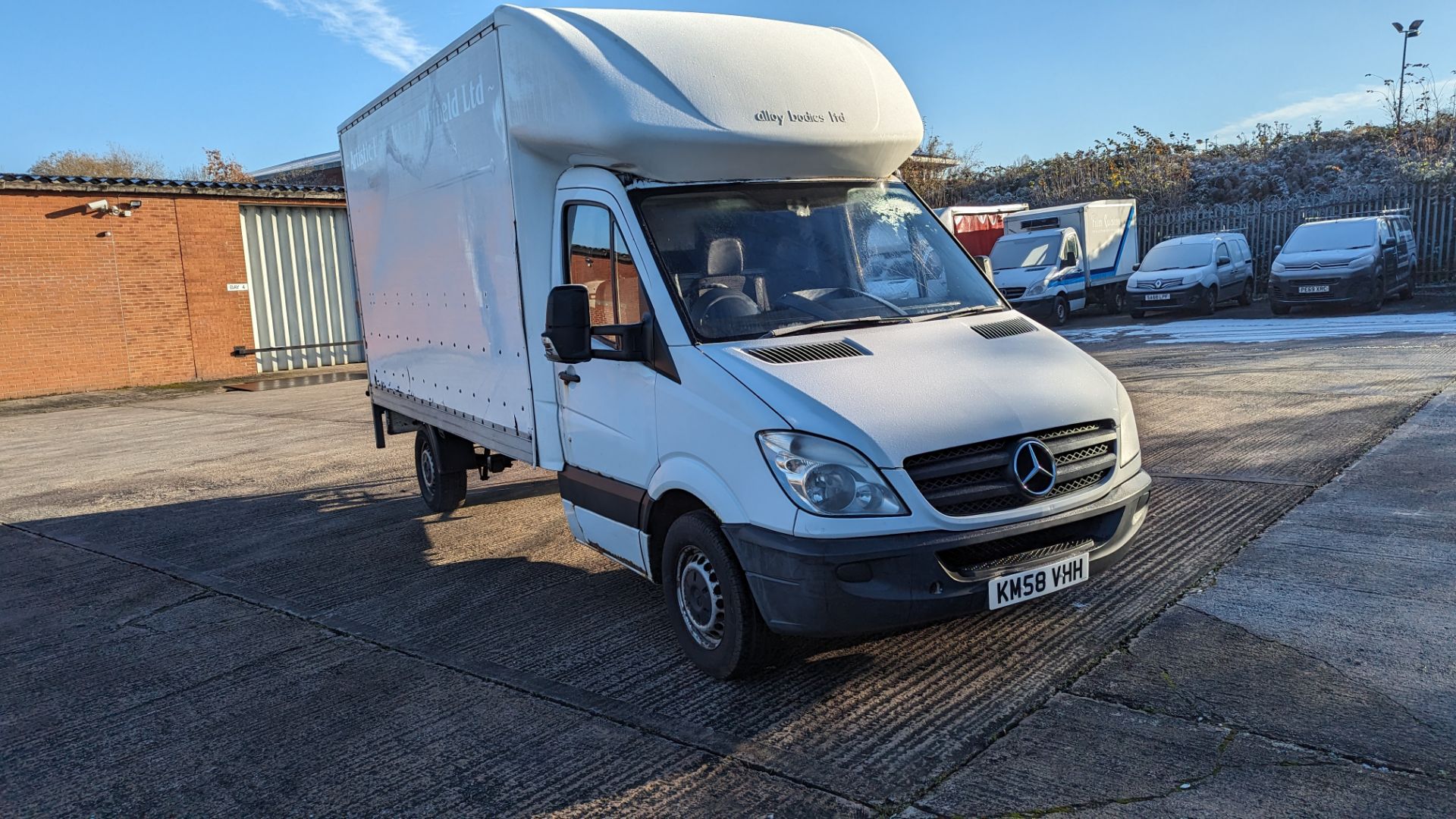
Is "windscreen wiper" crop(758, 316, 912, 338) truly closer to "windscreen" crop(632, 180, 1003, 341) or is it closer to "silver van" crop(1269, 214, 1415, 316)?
"windscreen" crop(632, 180, 1003, 341)

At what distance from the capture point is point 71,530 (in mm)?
8539

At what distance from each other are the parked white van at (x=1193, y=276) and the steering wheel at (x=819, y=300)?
1865 centimetres

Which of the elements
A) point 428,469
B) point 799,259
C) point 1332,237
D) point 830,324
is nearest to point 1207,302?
point 1332,237

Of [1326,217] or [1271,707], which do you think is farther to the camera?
[1326,217]

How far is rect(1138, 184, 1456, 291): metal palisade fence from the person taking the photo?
23422 millimetres

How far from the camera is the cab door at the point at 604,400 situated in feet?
15.4

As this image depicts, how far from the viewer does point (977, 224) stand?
2831 centimetres


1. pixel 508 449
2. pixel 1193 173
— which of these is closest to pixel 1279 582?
pixel 508 449

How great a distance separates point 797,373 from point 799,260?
94 centimetres

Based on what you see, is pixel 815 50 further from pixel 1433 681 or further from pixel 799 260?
pixel 1433 681

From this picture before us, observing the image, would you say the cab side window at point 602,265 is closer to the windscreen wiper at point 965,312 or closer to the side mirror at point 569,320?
the side mirror at point 569,320

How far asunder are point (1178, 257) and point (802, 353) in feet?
66.8

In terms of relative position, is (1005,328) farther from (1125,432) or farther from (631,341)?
(631,341)

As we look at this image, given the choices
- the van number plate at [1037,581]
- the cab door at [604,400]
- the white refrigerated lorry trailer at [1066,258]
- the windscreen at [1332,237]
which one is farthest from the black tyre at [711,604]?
the windscreen at [1332,237]
